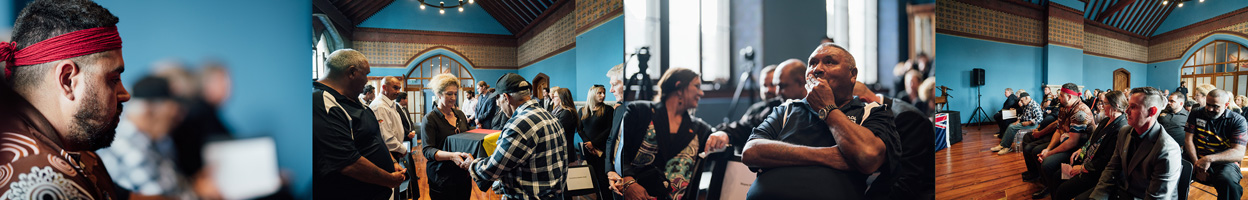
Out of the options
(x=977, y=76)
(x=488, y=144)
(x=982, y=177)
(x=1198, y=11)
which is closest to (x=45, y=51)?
(x=488, y=144)

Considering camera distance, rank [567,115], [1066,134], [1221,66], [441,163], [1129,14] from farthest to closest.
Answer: [1129,14] → [1221,66] → [1066,134] → [567,115] → [441,163]

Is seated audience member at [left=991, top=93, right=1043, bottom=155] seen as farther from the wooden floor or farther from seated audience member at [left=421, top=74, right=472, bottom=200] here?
seated audience member at [left=421, top=74, right=472, bottom=200]

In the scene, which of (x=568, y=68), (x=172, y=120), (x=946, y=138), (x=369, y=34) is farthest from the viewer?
(x=369, y=34)

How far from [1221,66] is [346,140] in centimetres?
1234

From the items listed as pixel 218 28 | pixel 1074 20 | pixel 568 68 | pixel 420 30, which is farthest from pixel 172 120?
pixel 1074 20

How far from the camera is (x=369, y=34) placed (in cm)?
804

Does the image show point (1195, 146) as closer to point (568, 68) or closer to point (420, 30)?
point (568, 68)

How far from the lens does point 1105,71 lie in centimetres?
1054

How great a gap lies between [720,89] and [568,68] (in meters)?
6.14

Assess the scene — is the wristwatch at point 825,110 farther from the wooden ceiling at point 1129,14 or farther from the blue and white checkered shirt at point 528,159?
the wooden ceiling at point 1129,14

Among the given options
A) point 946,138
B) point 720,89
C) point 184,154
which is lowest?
point 946,138

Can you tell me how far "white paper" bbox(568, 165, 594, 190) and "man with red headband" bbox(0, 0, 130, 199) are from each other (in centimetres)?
153

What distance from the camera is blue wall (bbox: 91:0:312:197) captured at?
96cm

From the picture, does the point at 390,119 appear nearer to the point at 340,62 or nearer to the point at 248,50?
the point at 340,62
